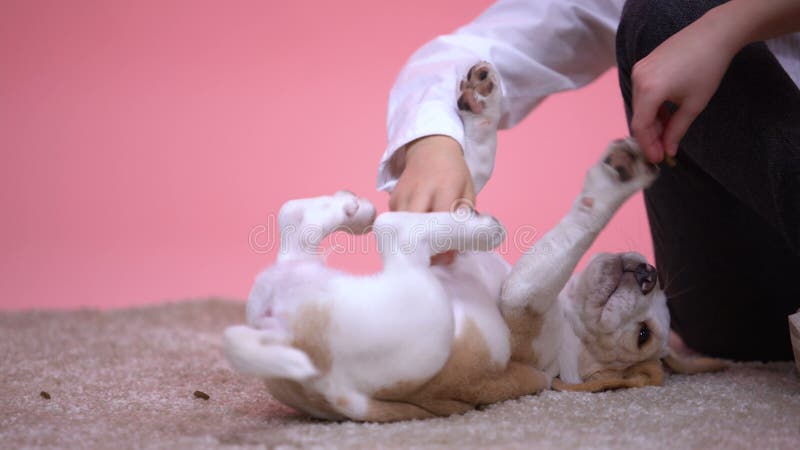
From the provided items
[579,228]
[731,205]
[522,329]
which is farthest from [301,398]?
[731,205]

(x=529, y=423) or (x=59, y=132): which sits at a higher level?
(x=59, y=132)

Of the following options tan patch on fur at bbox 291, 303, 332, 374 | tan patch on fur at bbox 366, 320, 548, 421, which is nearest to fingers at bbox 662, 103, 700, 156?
tan patch on fur at bbox 366, 320, 548, 421

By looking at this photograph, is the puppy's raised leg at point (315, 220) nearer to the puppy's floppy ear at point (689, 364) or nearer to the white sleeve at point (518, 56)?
the white sleeve at point (518, 56)

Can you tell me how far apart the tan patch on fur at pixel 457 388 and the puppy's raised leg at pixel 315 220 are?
0.84ft

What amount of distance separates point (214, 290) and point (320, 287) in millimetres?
2253

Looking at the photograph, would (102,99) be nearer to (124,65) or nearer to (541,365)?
(124,65)

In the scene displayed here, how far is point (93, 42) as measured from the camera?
3.05 m

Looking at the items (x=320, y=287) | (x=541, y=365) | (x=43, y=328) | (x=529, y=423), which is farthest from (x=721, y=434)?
(x=43, y=328)

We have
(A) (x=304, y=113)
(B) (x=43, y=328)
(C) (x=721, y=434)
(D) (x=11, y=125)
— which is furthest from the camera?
(A) (x=304, y=113)

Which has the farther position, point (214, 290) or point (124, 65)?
point (214, 290)

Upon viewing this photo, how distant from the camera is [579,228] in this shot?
1317mm

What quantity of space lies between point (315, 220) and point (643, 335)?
2.14 feet

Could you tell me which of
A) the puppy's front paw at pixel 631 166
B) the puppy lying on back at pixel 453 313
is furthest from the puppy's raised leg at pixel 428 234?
the puppy's front paw at pixel 631 166

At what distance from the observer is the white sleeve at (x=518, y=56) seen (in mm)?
1625
